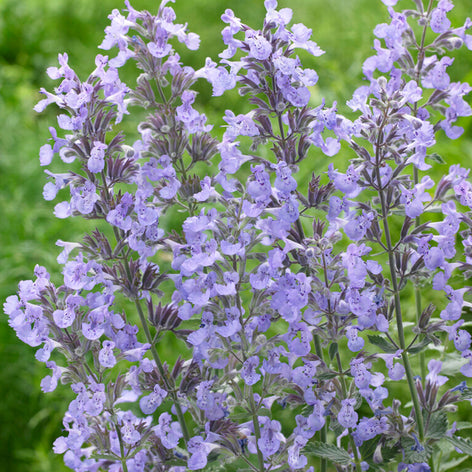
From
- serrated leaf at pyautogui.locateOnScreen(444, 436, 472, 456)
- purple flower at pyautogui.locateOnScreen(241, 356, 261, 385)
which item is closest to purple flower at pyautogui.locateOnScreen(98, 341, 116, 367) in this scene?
purple flower at pyautogui.locateOnScreen(241, 356, 261, 385)

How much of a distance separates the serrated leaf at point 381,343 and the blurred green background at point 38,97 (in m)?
1.54

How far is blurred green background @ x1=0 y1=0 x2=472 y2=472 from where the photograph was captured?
8.65 ft

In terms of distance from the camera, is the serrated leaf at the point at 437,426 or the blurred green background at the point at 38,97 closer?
the serrated leaf at the point at 437,426

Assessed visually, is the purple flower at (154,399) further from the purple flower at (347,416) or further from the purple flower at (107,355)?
the purple flower at (347,416)

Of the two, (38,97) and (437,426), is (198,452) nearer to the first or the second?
(437,426)

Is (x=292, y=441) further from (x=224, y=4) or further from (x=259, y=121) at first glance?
(x=224, y=4)

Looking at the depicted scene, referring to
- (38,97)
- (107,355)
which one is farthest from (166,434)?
(38,97)

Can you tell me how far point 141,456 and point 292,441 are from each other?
27cm

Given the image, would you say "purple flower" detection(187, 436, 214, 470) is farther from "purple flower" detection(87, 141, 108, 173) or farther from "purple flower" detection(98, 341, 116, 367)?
"purple flower" detection(87, 141, 108, 173)

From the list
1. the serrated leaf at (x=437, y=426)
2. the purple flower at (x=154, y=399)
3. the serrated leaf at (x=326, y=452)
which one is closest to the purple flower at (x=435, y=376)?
the serrated leaf at (x=437, y=426)

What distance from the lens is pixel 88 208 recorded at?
3.49ft

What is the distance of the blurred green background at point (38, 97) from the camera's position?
2637mm

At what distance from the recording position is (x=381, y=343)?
112 cm

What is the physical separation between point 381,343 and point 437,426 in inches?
7.2
